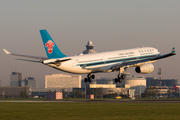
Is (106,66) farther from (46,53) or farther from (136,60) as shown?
(46,53)

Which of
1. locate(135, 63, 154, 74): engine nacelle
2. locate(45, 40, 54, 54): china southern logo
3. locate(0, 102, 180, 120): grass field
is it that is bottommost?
locate(0, 102, 180, 120): grass field

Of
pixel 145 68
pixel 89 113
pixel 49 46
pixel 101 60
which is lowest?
pixel 89 113

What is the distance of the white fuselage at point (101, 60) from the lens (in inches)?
2606

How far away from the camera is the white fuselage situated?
66188 millimetres

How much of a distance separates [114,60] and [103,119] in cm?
3095

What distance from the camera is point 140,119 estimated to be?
A: 41.9m

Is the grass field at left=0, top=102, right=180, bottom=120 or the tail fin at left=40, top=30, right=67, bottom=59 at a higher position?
the tail fin at left=40, top=30, right=67, bottom=59

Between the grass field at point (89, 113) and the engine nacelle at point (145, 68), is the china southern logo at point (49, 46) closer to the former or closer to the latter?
the grass field at point (89, 113)

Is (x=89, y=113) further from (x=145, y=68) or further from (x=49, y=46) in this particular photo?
(x=145, y=68)

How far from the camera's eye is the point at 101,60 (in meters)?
69.8

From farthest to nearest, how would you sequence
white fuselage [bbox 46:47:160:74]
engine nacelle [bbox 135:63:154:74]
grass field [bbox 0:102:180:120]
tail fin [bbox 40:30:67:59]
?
engine nacelle [bbox 135:63:154:74], white fuselage [bbox 46:47:160:74], tail fin [bbox 40:30:67:59], grass field [bbox 0:102:180:120]

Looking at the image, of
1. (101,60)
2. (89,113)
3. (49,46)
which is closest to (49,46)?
(49,46)

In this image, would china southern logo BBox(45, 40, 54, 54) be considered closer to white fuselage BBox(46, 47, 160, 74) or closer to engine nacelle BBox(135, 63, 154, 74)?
white fuselage BBox(46, 47, 160, 74)

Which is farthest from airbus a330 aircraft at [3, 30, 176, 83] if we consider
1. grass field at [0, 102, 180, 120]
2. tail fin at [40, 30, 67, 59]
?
grass field at [0, 102, 180, 120]
